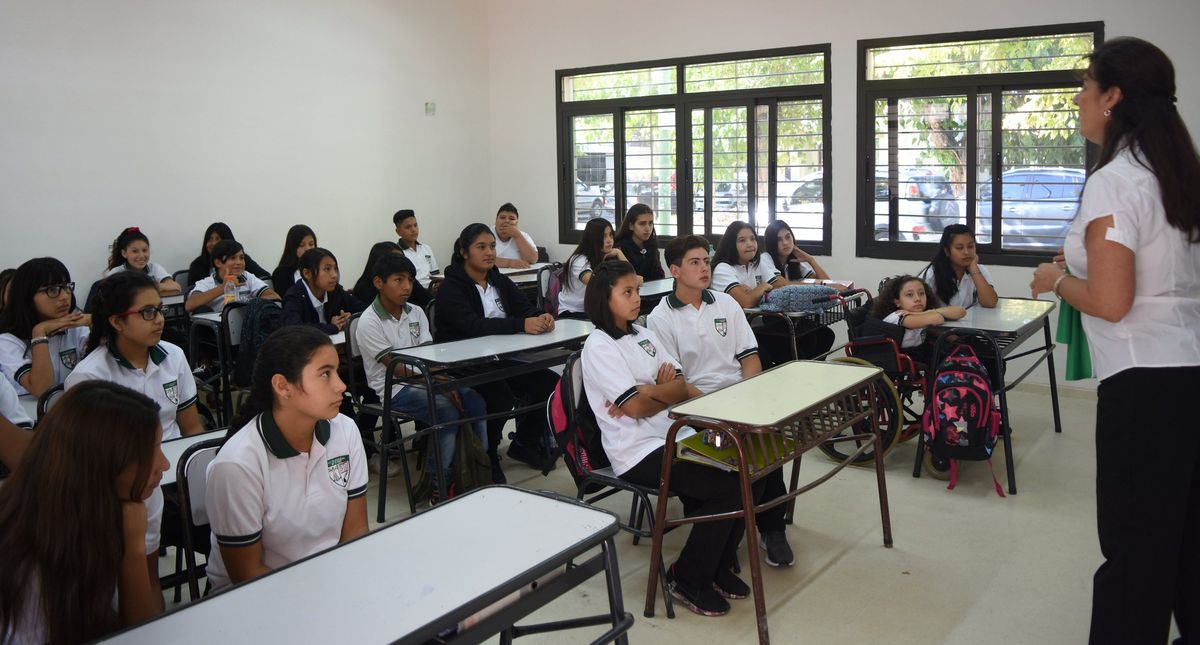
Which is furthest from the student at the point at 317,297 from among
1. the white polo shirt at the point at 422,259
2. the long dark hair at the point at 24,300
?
the white polo shirt at the point at 422,259

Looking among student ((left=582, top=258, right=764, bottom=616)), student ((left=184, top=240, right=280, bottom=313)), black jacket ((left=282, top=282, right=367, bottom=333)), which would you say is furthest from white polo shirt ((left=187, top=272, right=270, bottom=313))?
student ((left=582, top=258, right=764, bottom=616))

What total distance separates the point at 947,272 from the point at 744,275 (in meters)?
1.12

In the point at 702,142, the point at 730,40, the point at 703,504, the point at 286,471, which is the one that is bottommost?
the point at 703,504

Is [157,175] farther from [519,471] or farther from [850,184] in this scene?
[850,184]

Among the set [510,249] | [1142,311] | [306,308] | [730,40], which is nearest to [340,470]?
[1142,311]

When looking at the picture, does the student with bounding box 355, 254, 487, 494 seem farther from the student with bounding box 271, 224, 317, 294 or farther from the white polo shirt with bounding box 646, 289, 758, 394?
the student with bounding box 271, 224, 317, 294

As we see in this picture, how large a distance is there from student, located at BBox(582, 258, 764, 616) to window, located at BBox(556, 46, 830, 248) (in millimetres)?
4004

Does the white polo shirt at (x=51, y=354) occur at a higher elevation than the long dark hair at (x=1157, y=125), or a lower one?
lower

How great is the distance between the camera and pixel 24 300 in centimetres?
346

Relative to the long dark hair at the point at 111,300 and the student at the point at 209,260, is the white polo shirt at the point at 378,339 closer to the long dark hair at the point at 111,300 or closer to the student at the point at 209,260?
the long dark hair at the point at 111,300

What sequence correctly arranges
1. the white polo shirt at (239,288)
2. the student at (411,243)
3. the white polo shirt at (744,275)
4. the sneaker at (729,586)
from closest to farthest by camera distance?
1. the sneaker at (729,586)
2. the white polo shirt at (744,275)
3. the white polo shirt at (239,288)
4. the student at (411,243)

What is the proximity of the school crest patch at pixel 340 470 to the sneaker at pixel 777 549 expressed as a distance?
1615 millimetres

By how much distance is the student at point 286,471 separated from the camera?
1908mm

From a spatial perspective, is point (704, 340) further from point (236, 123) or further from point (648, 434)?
point (236, 123)
